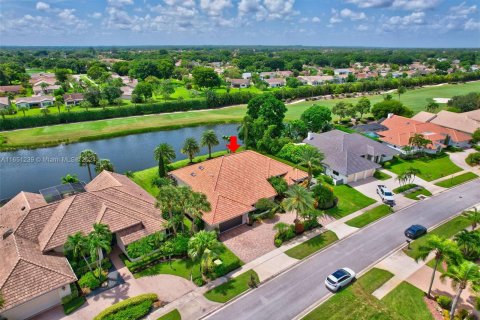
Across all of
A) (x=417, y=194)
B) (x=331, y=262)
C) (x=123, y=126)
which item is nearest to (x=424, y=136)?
(x=417, y=194)

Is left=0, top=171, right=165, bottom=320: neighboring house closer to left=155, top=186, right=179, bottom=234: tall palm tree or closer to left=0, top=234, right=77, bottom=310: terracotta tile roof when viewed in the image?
left=0, top=234, right=77, bottom=310: terracotta tile roof

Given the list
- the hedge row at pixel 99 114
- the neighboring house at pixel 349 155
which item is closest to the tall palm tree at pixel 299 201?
the neighboring house at pixel 349 155

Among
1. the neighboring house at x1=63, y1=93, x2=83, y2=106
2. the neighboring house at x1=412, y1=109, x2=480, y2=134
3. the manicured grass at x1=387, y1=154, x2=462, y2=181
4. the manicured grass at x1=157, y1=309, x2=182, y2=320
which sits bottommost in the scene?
the manicured grass at x1=157, y1=309, x2=182, y2=320

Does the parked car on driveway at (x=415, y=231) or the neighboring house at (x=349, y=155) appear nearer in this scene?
the parked car on driveway at (x=415, y=231)

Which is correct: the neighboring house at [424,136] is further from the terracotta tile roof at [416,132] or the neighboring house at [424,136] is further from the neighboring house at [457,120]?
the neighboring house at [457,120]

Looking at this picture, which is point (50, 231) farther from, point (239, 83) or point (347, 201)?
point (239, 83)

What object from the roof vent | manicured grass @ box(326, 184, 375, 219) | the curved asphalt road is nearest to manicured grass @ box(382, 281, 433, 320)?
the curved asphalt road
